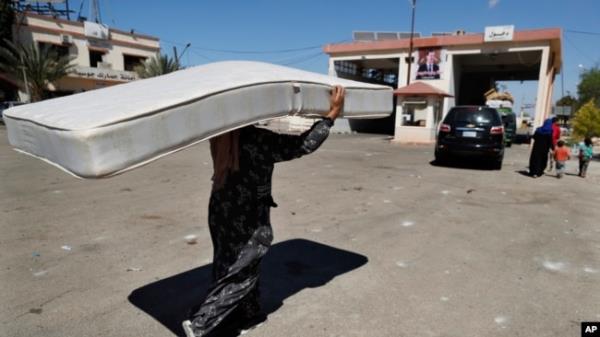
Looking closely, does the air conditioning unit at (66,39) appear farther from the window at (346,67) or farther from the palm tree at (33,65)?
the window at (346,67)

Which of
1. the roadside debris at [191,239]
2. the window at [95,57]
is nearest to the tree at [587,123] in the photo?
the roadside debris at [191,239]

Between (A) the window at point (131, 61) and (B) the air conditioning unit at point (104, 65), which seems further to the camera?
(A) the window at point (131, 61)

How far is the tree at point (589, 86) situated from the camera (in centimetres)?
4872

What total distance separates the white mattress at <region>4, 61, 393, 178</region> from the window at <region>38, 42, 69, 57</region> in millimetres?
30925

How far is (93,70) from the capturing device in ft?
102

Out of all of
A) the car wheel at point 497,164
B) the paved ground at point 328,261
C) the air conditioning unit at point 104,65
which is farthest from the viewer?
the air conditioning unit at point 104,65

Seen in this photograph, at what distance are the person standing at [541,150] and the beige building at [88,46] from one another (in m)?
30.3

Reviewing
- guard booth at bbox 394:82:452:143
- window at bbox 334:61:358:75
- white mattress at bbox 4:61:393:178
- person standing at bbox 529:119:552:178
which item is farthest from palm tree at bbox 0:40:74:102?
white mattress at bbox 4:61:393:178

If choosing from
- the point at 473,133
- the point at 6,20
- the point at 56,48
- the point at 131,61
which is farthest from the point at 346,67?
the point at 6,20

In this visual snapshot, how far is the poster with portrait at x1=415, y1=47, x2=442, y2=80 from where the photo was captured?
22.8 m

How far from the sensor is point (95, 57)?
3234 cm

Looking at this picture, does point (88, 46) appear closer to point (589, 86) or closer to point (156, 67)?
point (156, 67)

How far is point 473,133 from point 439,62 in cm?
1418

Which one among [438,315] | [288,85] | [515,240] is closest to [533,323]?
[438,315]
